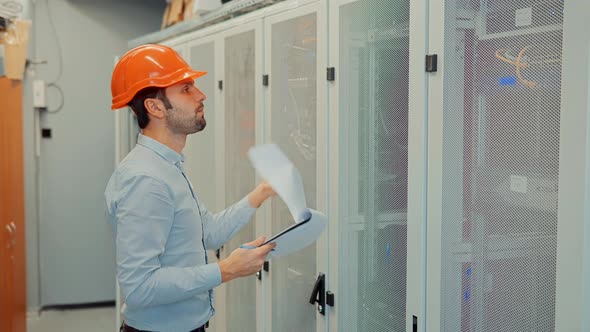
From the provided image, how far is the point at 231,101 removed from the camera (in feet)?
9.75

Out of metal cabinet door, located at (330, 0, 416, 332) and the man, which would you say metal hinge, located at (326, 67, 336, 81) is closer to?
metal cabinet door, located at (330, 0, 416, 332)

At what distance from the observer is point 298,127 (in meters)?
2.39

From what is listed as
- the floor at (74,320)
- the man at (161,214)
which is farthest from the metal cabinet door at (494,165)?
the floor at (74,320)

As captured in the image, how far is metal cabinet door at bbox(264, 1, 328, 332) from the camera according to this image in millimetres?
2191

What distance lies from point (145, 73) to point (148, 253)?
0.55 metres

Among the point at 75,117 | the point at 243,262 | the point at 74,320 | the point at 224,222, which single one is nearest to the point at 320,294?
the point at 224,222

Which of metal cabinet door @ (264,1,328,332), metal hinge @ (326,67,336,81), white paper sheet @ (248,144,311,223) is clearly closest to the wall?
metal cabinet door @ (264,1,328,332)

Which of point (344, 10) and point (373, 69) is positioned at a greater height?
point (344, 10)

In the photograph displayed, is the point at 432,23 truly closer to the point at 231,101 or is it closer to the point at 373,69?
the point at 373,69

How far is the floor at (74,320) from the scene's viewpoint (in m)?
4.74

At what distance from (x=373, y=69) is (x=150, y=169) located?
78cm

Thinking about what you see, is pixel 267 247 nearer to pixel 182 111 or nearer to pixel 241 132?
pixel 182 111

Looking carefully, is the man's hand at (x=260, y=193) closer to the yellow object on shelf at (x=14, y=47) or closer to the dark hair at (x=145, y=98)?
the dark hair at (x=145, y=98)

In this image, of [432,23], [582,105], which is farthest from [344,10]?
[582,105]
